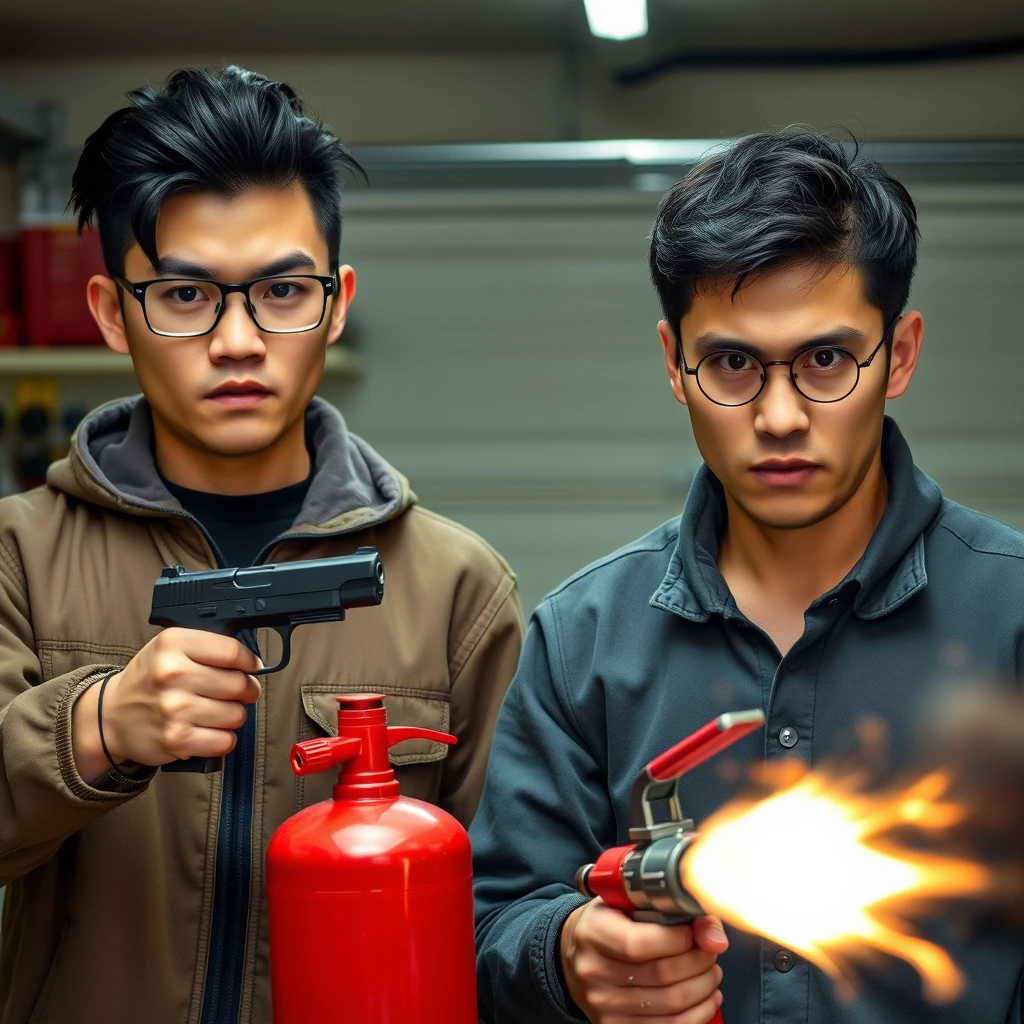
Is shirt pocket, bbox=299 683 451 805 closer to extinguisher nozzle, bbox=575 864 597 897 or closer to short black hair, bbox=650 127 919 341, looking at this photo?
extinguisher nozzle, bbox=575 864 597 897

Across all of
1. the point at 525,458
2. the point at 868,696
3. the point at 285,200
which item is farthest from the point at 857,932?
the point at 525,458

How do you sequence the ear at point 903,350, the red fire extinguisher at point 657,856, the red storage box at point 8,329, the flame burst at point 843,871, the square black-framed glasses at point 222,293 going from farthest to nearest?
the red storage box at point 8,329, the square black-framed glasses at point 222,293, the ear at point 903,350, the flame burst at point 843,871, the red fire extinguisher at point 657,856

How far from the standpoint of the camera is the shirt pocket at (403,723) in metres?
1.52

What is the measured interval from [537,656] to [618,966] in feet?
1.39

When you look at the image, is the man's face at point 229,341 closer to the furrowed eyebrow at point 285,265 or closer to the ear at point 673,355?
the furrowed eyebrow at point 285,265

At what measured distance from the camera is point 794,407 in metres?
1.27

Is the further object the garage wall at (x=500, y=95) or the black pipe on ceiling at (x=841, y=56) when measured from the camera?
the garage wall at (x=500, y=95)

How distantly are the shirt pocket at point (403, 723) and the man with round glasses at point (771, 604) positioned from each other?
5.6 inches

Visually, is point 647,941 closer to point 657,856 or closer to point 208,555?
point 657,856

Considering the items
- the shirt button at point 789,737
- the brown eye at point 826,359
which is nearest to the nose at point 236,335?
the brown eye at point 826,359

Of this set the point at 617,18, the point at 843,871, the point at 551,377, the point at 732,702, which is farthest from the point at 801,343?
the point at 551,377

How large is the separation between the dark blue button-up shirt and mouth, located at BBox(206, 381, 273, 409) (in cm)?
44

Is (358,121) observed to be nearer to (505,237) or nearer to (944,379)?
(505,237)

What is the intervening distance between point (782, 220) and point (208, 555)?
781 mm
